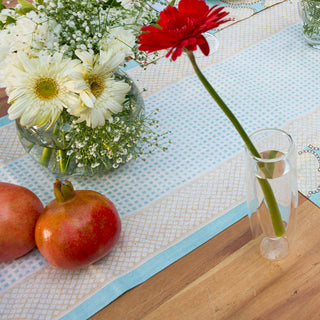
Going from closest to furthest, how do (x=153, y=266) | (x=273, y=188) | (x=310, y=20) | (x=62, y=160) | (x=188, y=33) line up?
1. (x=188, y=33)
2. (x=273, y=188)
3. (x=153, y=266)
4. (x=62, y=160)
5. (x=310, y=20)

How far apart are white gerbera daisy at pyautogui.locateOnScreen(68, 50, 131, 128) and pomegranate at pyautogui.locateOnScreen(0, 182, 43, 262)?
6.3 inches

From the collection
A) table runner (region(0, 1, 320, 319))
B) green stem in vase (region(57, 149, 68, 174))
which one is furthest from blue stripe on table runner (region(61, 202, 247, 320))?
green stem in vase (region(57, 149, 68, 174))

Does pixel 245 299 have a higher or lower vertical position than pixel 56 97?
lower

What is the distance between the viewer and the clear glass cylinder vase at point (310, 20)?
996 millimetres

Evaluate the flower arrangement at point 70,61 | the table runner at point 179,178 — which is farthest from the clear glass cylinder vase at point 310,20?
the flower arrangement at point 70,61

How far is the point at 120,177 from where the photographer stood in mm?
841

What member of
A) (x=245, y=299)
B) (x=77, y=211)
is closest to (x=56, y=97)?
(x=77, y=211)

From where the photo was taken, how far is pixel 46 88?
0.64 m

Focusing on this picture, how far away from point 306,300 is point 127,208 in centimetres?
32

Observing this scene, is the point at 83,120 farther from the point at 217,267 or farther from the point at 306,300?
the point at 306,300

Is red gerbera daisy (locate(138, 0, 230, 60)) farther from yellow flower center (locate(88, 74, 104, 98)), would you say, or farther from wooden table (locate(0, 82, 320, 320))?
wooden table (locate(0, 82, 320, 320))

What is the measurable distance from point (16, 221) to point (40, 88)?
0.67ft

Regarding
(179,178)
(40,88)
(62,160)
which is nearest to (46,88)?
(40,88)

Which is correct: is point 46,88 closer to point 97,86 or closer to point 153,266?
point 97,86
